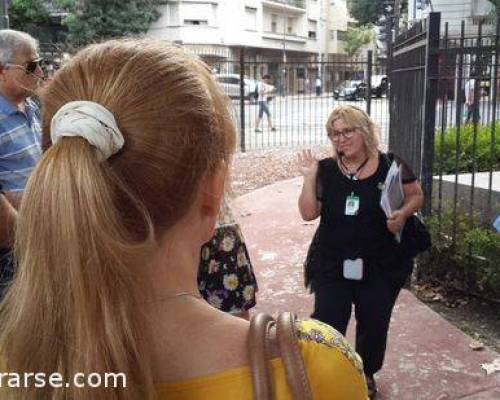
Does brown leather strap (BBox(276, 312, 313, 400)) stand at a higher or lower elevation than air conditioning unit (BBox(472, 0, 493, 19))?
lower

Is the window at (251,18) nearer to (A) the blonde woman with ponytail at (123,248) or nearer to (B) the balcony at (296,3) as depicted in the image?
(B) the balcony at (296,3)

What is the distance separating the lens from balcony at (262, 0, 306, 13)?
51688 millimetres

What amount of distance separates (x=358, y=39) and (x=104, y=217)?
63.2 metres

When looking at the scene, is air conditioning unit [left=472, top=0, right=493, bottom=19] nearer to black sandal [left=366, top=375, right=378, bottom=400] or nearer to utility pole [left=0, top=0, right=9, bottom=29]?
utility pole [left=0, top=0, right=9, bottom=29]

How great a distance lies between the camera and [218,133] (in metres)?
1.13

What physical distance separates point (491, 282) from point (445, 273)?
1.61 feet

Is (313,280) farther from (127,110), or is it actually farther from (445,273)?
(127,110)

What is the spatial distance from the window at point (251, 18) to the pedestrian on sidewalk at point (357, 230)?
46.5 meters

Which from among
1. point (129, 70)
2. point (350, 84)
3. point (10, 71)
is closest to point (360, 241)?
point (10, 71)

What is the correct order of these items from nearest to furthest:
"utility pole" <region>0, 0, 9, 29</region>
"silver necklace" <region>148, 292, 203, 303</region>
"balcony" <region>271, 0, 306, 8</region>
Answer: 1. "silver necklace" <region>148, 292, 203, 303</region>
2. "utility pole" <region>0, 0, 9, 29</region>
3. "balcony" <region>271, 0, 306, 8</region>

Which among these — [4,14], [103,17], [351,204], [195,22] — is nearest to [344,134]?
[351,204]

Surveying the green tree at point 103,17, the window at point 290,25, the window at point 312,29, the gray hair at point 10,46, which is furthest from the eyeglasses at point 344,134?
the window at point 312,29

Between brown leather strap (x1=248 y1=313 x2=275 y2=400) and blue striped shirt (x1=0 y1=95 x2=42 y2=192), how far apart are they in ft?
7.39

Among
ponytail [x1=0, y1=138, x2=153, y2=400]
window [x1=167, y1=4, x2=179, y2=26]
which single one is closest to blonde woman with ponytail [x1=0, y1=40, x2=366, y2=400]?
ponytail [x1=0, y1=138, x2=153, y2=400]
